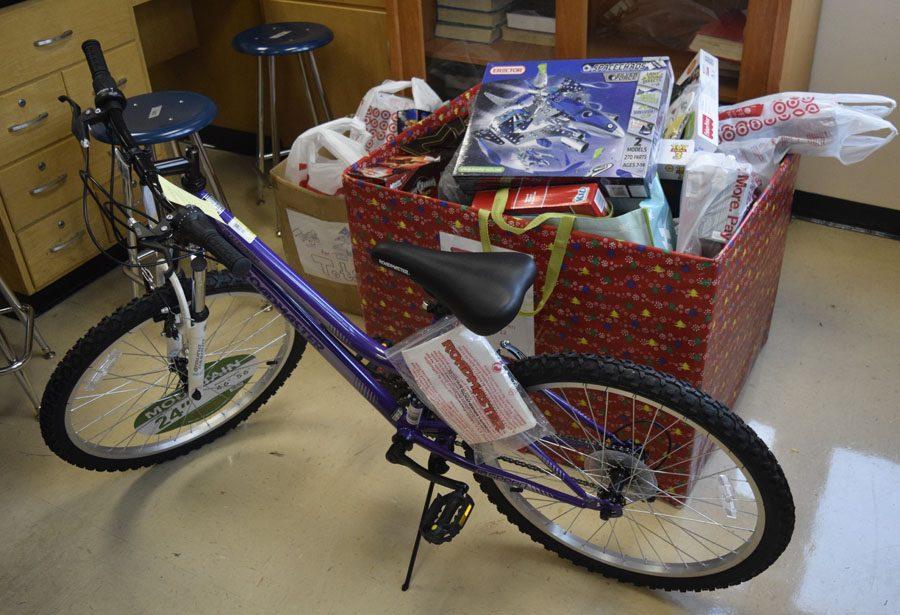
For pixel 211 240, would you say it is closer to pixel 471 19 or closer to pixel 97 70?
pixel 97 70

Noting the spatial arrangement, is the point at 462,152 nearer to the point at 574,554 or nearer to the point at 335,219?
the point at 335,219

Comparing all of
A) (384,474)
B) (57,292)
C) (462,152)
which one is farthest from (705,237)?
(57,292)

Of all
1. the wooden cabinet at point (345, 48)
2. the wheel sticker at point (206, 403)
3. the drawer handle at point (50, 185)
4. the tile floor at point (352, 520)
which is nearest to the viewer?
the tile floor at point (352, 520)

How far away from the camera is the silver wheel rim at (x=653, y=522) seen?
1.64 meters

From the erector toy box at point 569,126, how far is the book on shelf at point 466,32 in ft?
1.97

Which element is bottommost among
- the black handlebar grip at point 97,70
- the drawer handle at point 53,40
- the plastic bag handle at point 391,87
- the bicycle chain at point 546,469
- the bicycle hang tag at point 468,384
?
the bicycle chain at point 546,469

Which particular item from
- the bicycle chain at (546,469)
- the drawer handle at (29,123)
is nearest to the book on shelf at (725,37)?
the bicycle chain at (546,469)

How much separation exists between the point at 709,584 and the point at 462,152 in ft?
3.04

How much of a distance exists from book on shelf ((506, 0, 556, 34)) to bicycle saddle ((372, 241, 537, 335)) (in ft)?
3.86

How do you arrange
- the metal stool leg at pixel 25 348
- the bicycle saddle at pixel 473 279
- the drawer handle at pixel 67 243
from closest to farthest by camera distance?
the bicycle saddle at pixel 473 279 < the metal stool leg at pixel 25 348 < the drawer handle at pixel 67 243

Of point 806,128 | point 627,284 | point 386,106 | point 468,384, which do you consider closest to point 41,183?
point 386,106


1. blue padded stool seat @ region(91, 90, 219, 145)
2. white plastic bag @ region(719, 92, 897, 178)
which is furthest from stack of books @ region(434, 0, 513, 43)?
white plastic bag @ region(719, 92, 897, 178)

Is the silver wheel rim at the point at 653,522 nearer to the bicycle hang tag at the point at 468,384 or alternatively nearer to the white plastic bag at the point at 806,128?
the bicycle hang tag at the point at 468,384

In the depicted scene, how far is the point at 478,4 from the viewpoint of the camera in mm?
2455
